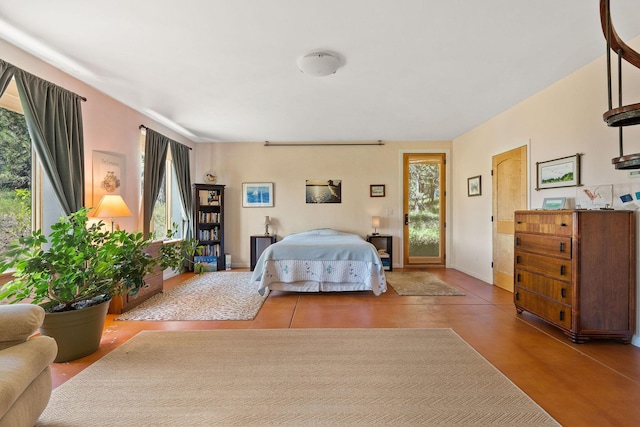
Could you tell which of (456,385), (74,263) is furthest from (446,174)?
(74,263)

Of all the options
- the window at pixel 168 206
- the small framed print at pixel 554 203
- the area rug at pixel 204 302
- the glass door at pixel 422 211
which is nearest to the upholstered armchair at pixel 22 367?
the area rug at pixel 204 302

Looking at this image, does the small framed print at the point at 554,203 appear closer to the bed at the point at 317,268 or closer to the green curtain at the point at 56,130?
the bed at the point at 317,268

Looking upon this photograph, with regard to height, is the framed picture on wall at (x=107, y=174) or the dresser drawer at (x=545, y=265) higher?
the framed picture on wall at (x=107, y=174)

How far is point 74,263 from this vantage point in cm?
213

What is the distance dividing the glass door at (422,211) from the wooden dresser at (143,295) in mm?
4460

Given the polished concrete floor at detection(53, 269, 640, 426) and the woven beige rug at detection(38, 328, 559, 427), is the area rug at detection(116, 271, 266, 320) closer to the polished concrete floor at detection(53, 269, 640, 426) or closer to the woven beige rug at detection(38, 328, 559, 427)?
the polished concrete floor at detection(53, 269, 640, 426)

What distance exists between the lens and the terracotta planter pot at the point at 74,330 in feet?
7.02

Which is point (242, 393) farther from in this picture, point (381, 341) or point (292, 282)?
point (292, 282)

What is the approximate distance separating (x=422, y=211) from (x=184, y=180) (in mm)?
4740

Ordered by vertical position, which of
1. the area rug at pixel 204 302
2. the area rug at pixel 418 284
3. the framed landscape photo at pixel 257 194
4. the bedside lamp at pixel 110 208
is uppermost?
the framed landscape photo at pixel 257 194

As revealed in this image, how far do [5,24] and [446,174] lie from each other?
6.20 m

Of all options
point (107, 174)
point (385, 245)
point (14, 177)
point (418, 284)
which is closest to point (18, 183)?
point (14, 177)

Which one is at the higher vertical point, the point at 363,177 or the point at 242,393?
the point at 363,177

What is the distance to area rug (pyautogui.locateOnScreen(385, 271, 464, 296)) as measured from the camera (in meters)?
3.98
